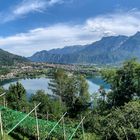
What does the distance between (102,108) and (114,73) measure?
16.6 feet

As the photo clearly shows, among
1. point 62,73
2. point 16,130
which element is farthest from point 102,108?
point 16,130

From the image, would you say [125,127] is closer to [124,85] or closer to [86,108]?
[124,85]

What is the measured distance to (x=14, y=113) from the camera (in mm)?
24953

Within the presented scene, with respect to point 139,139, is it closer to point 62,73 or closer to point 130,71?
point 130,71

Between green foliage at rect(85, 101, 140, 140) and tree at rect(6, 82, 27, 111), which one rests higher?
green foliage at rect(85, 101, 140, 140)

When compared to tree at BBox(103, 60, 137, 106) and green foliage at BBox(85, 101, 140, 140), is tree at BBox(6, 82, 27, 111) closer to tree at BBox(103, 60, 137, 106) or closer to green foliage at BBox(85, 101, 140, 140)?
tree at BBox(103, 60, 137, 106)

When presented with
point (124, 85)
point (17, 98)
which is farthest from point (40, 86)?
point (124, 85)

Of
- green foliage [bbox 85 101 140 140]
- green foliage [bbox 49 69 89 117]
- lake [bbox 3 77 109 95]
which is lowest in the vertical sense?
lake [bbox 3 77 109 95]

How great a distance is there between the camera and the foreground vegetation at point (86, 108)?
24.0m

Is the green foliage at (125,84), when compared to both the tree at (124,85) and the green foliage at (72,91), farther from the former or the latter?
the green foliage at (72,91)

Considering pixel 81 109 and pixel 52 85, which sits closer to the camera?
pixel 81 109

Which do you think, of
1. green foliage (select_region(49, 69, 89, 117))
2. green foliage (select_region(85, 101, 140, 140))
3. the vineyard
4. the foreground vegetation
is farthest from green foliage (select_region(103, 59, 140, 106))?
the vineyard

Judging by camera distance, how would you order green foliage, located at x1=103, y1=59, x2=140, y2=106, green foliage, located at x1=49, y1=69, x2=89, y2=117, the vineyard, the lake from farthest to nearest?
the lake < green foliage, located at x1=49, y1=69, x2=89, y2=117 < green foliage, located at x1=103, y1=59, x2=140, y2=106 < the vineyard

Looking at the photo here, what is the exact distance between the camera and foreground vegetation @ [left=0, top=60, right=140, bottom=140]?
2395 cm
